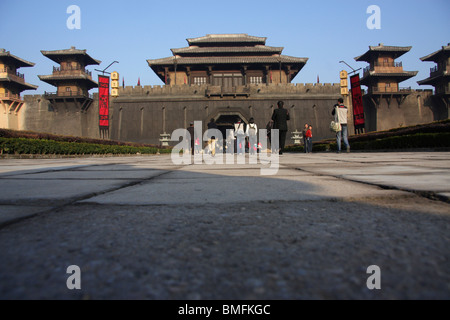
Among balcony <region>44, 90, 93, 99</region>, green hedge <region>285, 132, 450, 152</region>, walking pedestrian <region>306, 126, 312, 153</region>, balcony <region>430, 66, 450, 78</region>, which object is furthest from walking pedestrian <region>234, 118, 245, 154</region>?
balcony <region>430, 66, 450, 78</region>

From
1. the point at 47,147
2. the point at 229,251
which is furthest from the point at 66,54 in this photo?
the point at 229,251

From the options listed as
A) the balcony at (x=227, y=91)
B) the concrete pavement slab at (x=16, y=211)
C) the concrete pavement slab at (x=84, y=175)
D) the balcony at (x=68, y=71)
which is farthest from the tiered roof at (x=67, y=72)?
the concrete pavement slab at (x=16, y=211)

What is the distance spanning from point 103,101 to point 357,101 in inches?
A: 824

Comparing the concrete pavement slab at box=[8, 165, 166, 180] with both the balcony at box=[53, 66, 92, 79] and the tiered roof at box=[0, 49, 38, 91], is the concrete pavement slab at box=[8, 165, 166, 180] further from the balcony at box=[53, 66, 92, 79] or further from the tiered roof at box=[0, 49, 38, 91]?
the tiered roof at box=[0, 49, 38, 91]

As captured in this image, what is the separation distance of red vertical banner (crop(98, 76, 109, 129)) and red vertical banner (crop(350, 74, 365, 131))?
20004 mm

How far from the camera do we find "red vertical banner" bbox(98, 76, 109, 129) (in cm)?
2220

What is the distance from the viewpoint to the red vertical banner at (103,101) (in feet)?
72.8

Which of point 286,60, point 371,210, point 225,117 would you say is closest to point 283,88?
point 286,60

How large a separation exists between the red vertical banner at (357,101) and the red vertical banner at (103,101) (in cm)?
2000

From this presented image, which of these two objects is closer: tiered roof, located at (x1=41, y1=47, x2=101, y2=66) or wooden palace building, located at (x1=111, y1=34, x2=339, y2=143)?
wooden palace building, located at (x1=111, y1=34, x2=339, y2=143)

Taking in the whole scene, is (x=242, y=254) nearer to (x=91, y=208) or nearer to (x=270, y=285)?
(x=270, y=285)

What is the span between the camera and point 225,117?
25.4m

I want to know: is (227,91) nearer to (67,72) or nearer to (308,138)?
(67,72)
